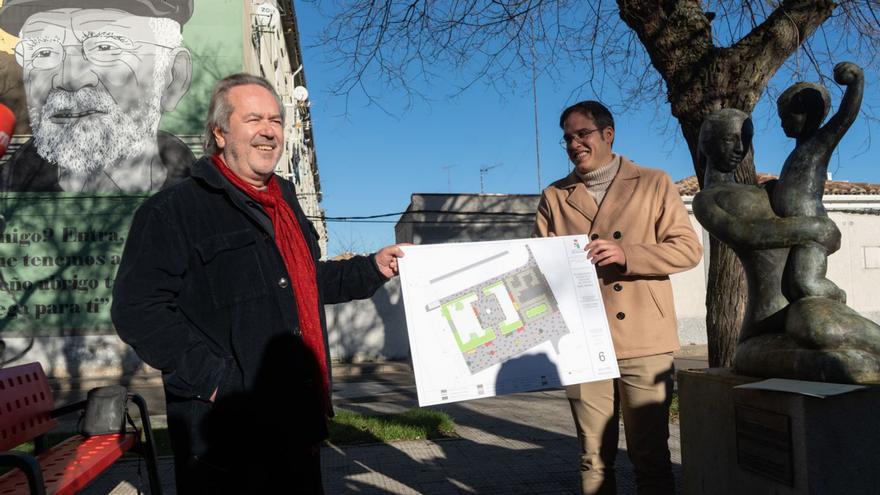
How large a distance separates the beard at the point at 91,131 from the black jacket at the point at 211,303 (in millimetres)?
12994

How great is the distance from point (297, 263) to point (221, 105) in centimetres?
62

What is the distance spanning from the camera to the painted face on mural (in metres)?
13.8

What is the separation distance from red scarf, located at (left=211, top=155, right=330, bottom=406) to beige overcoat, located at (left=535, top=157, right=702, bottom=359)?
142 centimetres

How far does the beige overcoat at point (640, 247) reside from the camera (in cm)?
306

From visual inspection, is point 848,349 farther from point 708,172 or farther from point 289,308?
point 289,308

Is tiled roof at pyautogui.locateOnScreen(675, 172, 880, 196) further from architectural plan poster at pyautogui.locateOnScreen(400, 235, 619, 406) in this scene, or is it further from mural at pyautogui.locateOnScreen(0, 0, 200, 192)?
architectural plan poster at pyautogui.locateOnScreen(400, 235, 619, 406)

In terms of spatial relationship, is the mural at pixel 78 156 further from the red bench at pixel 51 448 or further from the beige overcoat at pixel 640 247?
the beige overcoat at pixel 640 247

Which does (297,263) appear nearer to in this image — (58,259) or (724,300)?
(724,300)

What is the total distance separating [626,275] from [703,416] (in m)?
0.74

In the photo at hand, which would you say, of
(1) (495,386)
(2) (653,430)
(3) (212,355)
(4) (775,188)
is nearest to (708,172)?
(4) (775,188)

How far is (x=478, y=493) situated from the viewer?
4.57 metres

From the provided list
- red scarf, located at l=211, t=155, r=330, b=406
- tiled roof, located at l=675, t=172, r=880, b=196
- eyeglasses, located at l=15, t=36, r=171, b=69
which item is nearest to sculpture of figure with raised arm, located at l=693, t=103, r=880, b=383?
red scarf, located at l=211, t=155, r=330, b=406

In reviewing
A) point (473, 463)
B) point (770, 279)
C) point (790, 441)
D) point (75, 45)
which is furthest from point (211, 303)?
point (75, 45)

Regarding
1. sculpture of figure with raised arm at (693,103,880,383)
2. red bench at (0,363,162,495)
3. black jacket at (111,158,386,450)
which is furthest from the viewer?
red bench at (0,363,162,495)
